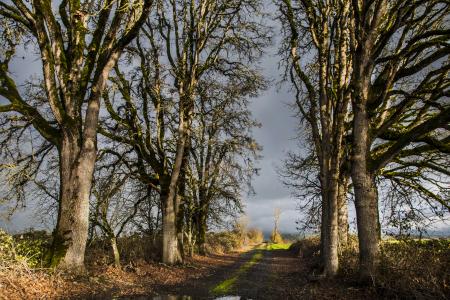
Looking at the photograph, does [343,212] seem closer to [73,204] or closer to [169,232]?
[169,232]

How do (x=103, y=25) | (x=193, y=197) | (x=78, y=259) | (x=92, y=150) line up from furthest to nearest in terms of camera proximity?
(x=193, y=197), (x=103, y=25), (x=92, y=150), (x=78, y=259)

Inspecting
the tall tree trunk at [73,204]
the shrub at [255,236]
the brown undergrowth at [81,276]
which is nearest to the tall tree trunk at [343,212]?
the brown undergrowth at [81,276]

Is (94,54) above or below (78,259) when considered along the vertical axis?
above

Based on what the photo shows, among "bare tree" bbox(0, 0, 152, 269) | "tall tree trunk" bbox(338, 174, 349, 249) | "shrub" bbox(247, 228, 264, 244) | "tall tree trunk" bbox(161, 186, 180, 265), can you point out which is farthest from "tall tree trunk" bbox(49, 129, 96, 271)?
"shrub" bbox(247, 228, 264, 244)

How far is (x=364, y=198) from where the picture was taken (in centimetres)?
907

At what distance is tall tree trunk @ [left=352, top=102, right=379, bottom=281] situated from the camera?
881 cm

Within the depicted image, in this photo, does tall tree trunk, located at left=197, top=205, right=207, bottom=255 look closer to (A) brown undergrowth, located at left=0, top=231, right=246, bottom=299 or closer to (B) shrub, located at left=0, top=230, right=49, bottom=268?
(A) brown undergrowth, located at left=0, top=231, right=246, bottom=299

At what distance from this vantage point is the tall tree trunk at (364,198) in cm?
881

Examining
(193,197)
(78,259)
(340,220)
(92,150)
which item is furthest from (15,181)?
(193,197)

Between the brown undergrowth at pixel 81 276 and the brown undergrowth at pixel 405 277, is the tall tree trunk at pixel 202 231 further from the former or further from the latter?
the brown undergrowth at pixel 405 277

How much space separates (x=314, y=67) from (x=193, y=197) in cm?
1364

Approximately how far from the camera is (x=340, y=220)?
15539 mm

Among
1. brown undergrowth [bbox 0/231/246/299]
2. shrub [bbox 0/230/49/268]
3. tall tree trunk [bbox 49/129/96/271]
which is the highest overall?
tall tree trunk [bbox 49/129/96/271]

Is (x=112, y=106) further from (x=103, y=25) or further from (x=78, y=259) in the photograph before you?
(x=78, y=259)
